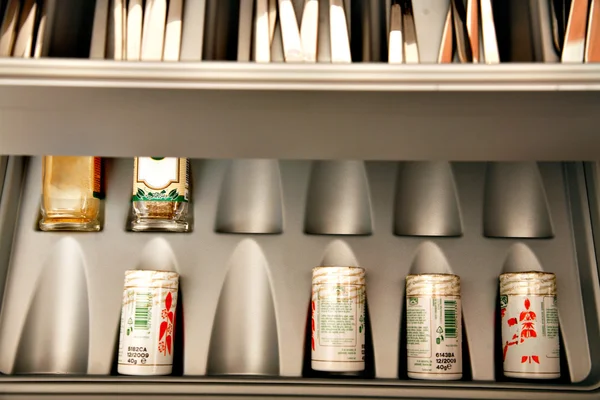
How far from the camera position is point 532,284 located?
39.6 inches

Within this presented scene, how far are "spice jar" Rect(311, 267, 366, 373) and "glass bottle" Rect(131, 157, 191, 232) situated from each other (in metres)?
0.28

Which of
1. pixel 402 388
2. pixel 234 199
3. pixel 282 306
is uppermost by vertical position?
pixel 234 199

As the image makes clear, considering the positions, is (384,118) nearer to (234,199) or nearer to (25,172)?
(234,199)

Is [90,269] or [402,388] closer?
[402,388]

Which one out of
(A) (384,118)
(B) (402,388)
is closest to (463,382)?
(B) (402,388)

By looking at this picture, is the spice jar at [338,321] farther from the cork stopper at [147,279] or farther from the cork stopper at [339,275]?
the cork stopper at [147,279]

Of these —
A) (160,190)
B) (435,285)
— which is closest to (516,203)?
(435,285)

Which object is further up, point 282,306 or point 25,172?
point 25,172

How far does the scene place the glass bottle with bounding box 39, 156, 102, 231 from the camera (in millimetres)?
1114

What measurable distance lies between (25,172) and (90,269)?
0.74 feet

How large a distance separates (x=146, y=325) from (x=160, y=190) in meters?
0.23

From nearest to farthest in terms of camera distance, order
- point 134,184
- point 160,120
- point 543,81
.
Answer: point 543,81 < point 160,120 < point 134,184

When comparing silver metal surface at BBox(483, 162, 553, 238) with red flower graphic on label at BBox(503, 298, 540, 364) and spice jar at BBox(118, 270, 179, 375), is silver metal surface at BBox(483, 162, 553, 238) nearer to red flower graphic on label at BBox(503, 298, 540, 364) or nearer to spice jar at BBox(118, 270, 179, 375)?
red flower graphic on label at BBox(503, 298, 540, 364)

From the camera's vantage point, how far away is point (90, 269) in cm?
112
